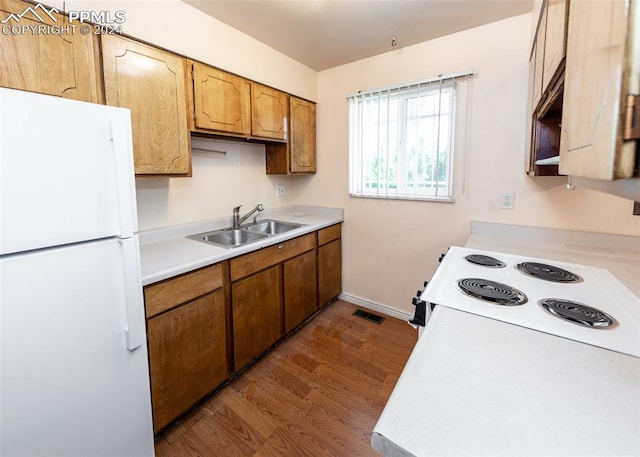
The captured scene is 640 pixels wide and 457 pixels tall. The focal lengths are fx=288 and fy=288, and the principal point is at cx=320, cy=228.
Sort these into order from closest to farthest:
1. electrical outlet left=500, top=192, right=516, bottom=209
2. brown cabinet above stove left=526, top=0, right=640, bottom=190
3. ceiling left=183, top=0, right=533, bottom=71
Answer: brown cabinet above stove left=526, top=0, right=640, bottom=190
ceiling left=183, top=0, right=533, bottom=71
electrical outlet left=500, top=192, right=516, bottom=209

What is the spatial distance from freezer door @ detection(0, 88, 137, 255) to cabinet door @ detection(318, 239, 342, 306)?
1.74 meters

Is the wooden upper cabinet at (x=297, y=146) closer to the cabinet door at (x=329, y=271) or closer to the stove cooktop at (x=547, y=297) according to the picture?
the cabinet door at (x=329, y=271)

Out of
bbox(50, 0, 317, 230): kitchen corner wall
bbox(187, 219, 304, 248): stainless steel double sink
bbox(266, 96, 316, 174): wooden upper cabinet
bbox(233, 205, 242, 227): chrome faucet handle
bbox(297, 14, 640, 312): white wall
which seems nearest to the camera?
bbox(50, 0, 317, 230): kitchen corner wall

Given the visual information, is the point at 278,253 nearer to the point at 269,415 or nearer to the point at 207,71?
the point at 269,415

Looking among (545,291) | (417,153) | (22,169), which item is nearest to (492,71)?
(417,153)

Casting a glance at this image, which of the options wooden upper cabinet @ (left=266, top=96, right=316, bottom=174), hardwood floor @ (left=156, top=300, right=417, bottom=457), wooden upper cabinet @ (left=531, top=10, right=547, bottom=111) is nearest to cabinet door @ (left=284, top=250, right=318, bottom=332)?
hardwood floor @ (left=156, top=300, right=417, bottom=457)

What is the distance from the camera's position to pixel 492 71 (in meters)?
2.00

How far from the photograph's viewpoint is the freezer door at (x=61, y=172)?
82cm

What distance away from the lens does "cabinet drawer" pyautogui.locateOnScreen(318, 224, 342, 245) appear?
258 centimetres

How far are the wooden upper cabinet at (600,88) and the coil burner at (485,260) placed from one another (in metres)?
0.85

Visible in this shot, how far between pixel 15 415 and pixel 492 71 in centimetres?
292

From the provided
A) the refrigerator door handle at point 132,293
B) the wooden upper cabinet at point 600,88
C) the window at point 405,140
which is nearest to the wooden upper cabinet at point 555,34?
the wooden upper cabinet at point 600,88

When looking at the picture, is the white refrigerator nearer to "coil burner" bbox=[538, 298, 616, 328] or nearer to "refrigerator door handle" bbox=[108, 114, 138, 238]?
"refrigerator door handle" bbox=[108, 114, 138, 238]

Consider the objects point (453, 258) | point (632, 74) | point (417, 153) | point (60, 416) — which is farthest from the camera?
point (417, 153)
